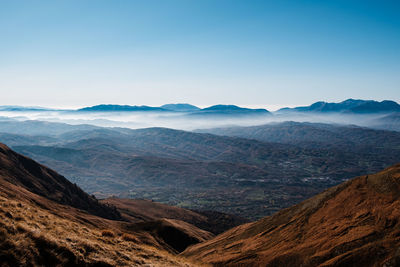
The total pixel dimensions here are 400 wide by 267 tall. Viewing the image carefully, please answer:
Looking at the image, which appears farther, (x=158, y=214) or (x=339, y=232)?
(x=158, y=214)

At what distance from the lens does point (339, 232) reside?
21328 mm

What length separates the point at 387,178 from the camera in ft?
80.6

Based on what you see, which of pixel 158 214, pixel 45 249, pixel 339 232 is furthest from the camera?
pixel 158 214

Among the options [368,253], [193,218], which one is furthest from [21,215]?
[193,218]

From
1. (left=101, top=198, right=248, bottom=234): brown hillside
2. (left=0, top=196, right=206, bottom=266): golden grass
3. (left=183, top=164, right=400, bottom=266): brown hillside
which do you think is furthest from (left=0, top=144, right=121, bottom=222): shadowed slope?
(left=0, top=196, right=206, bottom=266): golden grass

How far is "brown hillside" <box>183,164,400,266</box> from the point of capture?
1745 centimetres

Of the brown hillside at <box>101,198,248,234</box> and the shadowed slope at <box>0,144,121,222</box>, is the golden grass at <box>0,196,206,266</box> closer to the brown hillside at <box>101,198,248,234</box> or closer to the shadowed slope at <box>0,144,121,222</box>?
the shadowed slope at <box>0,144,121,222</box>

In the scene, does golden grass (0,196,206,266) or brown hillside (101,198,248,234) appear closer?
golden grass (0,196,206,266)

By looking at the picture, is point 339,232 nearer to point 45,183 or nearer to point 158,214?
point 45,183

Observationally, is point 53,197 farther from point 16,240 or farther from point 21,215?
point 16,240

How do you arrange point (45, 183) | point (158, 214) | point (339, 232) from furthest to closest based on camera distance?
point (158, 214) < point (45, 183) < point (339, 232)

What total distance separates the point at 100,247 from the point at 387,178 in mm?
24978

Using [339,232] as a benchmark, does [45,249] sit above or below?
above

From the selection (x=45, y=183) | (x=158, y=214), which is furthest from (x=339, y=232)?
(x=158, y=214)
